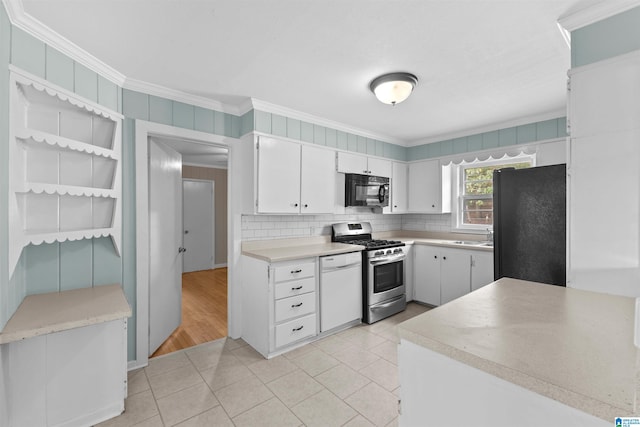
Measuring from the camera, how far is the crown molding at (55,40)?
1603mm

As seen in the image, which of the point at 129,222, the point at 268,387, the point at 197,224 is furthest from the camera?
the point at 197,224

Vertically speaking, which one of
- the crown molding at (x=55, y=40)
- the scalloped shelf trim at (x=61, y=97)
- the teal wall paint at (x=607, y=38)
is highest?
the crown molding at (x=55, y=40)

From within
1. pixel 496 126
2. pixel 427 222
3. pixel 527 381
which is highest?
pixel 496 126

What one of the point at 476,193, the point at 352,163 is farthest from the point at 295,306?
the point at 476,193

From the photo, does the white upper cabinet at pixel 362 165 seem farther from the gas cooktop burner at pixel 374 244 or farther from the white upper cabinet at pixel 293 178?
the gas cooktop burner at pixel 374 244

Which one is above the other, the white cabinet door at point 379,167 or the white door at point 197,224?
the white cabinet door at point 379,167

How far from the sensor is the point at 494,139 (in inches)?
149

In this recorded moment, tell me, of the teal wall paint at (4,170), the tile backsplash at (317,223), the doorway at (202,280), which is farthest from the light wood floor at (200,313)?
the teal wall paint at (4,170)

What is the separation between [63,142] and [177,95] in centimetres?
108

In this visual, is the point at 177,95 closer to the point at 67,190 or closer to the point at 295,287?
the point at 67,190

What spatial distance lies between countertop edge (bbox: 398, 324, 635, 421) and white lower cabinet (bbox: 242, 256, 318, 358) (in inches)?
75.3

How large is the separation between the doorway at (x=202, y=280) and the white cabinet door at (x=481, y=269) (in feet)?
9.64

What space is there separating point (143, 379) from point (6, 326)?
1109 mm

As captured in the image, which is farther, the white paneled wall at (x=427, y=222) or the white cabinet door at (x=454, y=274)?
the white paneled wall at (x=427, y=222)
